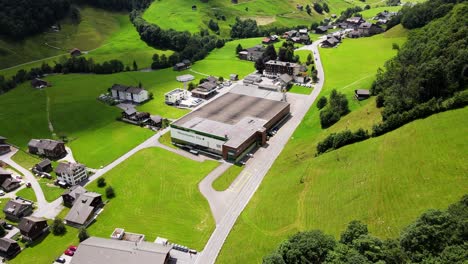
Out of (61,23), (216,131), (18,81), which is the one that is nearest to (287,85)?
(216,131)

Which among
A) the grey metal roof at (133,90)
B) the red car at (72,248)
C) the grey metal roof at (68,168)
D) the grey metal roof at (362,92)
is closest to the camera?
the red car at (72,248)

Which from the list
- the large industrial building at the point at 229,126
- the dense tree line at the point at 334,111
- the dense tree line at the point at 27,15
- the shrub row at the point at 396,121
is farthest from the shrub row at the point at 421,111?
the dense tree line at the point at 27,15

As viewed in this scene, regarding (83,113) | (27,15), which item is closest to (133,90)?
(83,113)

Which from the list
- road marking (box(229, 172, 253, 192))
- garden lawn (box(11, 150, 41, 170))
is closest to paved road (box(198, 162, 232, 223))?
road marking (box(229, 172, 253, 192))

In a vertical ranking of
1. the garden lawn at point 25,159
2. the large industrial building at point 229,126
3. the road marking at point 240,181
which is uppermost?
the large industrial building at point 229,126

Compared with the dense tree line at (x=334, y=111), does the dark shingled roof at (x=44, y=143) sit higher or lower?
lower

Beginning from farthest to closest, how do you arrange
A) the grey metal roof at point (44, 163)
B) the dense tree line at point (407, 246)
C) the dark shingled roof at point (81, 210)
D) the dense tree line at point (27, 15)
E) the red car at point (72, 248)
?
1. the dense tree line at point (27, 15)
2. the grey metal roof at point (44, 163)
3. the dark shingled roof at point (81, 210)
4. the red car at point (72, 248)
5. the dense tree line at point (407, 246)

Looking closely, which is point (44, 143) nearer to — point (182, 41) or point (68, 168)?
point (68, 168)

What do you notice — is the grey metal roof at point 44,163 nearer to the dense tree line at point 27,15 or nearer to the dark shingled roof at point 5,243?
the dark shingled roof at point 5,243
